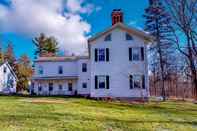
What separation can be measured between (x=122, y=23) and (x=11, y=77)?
27.5 m

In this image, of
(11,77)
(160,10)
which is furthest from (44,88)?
(160,10)

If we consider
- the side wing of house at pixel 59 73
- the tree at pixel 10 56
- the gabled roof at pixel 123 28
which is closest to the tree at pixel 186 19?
the gabled roof at pixel 123 28

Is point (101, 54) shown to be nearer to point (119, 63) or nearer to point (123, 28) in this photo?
point (119, 63)

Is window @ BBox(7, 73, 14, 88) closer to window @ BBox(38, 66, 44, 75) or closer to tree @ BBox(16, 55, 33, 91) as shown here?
tree @ BBox(16, 55, 33, 91)

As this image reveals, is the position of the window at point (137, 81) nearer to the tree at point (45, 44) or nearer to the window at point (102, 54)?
the window at point (102, 54)

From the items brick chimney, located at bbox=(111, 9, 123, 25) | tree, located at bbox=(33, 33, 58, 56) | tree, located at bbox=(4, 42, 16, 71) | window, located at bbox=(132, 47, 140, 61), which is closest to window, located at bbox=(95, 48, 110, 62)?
window, located at bbox=(132, 47, 140, 61)

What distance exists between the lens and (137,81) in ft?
86.5

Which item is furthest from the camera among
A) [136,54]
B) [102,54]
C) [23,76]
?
[23,76]

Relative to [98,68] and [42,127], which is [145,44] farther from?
[42,127]

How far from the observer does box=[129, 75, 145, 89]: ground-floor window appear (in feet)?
85.5

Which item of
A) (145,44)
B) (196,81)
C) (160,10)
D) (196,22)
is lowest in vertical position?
(196,81)

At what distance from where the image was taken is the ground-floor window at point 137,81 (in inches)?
1025

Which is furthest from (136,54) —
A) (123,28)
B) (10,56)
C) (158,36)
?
(10,56)

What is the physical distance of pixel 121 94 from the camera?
86.8 feet
